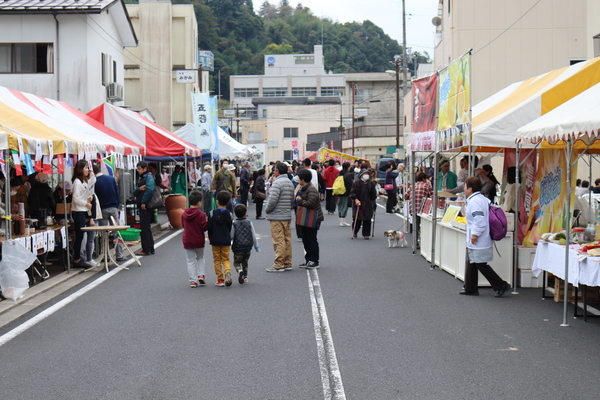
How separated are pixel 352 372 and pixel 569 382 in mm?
1896

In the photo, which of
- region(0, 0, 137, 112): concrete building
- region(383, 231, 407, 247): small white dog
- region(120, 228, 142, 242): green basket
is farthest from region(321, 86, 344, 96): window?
region(120, 228, 142, 242): green basket

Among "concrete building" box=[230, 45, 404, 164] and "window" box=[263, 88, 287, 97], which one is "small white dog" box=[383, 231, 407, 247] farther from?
"window" box=[263, 88, 287, 97]

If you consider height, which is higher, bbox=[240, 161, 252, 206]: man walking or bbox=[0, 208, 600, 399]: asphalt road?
bbox=[240, 161, 252, 206]: man walking

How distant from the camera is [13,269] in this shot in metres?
10.0

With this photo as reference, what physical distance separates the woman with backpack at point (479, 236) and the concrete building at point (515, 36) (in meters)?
24.7

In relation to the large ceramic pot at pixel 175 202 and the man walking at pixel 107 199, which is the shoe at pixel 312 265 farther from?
the large ceramic pot at pixel 175 202

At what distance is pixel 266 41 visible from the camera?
129 meters

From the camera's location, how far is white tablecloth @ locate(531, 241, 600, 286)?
8.28 m

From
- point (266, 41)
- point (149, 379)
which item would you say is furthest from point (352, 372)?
point (266, 41)

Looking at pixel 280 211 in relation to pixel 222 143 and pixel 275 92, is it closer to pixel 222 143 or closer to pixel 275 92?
pixel 222 143

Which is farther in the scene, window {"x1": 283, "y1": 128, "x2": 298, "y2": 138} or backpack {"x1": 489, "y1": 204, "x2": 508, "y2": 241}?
window {"x1": 283, "y1": 128, "x2": 298, "y2": 138}

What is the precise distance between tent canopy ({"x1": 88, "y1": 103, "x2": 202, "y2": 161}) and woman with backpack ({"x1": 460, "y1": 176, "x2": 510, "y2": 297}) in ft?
36.9

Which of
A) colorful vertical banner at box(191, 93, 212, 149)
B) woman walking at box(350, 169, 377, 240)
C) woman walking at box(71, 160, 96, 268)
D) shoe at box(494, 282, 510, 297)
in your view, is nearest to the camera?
shoe at box(494, 282, 510, 297)

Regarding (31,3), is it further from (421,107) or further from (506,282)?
(506,282)
